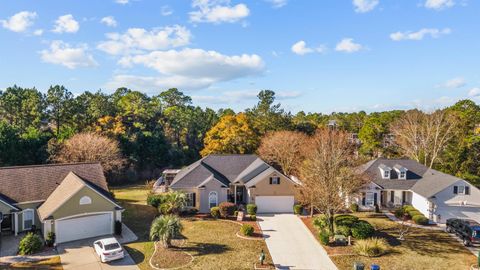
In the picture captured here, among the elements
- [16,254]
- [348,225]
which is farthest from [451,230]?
[16,254]

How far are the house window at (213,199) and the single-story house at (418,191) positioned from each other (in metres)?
15.0

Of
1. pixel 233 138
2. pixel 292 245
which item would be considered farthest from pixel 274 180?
pixel 233 138

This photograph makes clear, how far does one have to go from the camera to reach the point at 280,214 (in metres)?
35.5

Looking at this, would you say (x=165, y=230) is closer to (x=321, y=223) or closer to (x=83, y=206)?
(x=83, y=206)

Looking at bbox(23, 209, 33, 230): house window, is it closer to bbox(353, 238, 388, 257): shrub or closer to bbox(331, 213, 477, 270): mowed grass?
bbox(331, 213, 477, 270): mowed grass

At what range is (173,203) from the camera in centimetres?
3244

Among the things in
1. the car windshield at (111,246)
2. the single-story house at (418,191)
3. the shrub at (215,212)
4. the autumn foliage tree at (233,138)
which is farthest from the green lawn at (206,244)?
the autumn foliage tree at (233,138)

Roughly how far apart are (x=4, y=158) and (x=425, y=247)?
56325 millimetres

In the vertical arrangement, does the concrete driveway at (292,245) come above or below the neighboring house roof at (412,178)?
below

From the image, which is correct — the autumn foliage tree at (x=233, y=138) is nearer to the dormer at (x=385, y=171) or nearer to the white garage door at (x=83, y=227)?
the dormer at (x=385, y=171)

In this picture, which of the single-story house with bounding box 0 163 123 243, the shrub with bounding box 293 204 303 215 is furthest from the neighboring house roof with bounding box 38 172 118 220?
the shrub with bounding box 293 204 303 215

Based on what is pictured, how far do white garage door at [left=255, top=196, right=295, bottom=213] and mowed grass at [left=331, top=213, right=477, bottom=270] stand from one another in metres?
10.1

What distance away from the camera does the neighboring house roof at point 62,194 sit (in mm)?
25548

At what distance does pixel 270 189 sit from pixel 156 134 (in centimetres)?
3513
